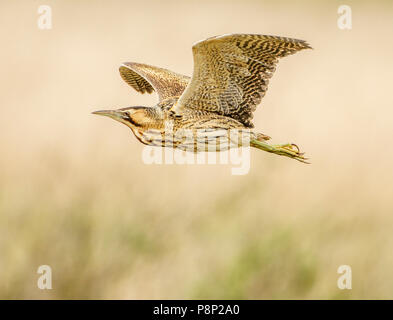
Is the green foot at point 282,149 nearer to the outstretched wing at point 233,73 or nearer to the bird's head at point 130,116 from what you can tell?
the outstretched wing at point 233,73

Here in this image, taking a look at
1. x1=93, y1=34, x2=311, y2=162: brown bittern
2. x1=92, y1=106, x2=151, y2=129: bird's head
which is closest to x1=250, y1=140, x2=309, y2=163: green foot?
x1=93, y1=34, x2=311, y2=162: brown bittern

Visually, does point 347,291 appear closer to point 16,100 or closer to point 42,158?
point 42,158

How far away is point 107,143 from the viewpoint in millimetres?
5141

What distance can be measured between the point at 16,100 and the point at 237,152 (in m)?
2.12

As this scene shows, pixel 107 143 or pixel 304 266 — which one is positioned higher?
pixel 107 143

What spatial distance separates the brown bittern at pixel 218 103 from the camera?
3135 millimetres

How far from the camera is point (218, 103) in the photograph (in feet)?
10.8

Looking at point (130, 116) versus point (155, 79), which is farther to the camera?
point (155, 79)

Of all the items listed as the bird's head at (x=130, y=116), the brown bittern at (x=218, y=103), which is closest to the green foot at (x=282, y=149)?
the brown bittern at (x=218, y=103)

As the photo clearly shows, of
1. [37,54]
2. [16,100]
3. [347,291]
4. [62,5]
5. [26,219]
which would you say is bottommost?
[347,291]

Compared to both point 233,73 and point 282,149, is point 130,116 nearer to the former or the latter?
point 233,73

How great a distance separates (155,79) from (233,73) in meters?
0.55

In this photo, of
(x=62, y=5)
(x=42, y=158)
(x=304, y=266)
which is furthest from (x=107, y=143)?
(x=62, y=5)

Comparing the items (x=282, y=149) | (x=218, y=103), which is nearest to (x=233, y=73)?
(x=218, y=103)
